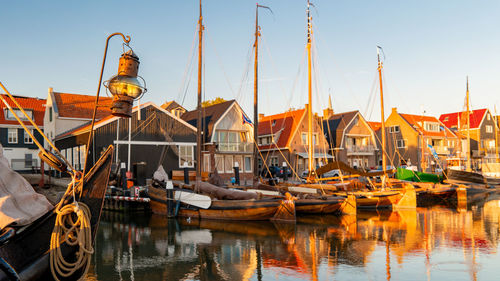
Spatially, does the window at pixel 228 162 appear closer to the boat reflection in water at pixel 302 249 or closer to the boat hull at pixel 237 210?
the boat reflection in water at pixel 302 249

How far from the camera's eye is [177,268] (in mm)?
10531

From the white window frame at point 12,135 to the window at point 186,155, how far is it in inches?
934

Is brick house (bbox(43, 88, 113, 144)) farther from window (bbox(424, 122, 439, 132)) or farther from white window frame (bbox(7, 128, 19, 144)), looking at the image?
window (bbox(424, 122, 439, 132))

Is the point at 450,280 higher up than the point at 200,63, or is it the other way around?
the point at 200,63

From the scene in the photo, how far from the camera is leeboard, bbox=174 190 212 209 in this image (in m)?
19.0

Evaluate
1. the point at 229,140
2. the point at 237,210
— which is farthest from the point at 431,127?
the point at 237,210

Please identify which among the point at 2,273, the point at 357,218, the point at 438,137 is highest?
the point at 438,137

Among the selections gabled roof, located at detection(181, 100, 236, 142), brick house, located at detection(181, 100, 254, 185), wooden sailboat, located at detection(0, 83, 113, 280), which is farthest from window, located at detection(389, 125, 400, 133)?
wooden sailboat, located at detection(0, 83, 113, 280)

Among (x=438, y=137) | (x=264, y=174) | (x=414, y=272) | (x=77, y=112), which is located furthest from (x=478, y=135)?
(x=414, y=272)

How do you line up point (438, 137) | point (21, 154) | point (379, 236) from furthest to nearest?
point (438, 137) < point (21, 154) < point (379, 236)

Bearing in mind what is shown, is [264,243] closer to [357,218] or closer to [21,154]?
[357,218]

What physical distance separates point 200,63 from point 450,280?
65.0ft

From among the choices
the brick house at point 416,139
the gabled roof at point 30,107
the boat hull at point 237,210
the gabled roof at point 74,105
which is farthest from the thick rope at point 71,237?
the brick house at point 416,139

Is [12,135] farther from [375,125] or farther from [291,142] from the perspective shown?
[375,125]
